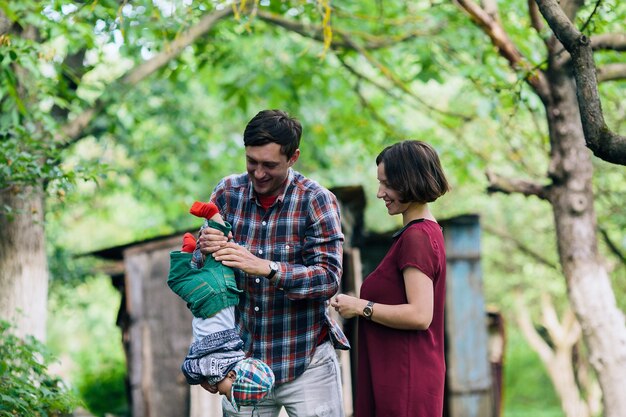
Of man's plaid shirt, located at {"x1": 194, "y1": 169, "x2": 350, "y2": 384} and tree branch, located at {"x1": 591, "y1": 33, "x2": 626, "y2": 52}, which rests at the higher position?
tree branch, located at {"x1": 591, "y1": 33, "x2": 626, "y2": 52}

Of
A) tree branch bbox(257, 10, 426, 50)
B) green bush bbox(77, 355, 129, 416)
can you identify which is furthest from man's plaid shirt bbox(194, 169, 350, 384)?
green bush bbox(77, 355, 129, 416)

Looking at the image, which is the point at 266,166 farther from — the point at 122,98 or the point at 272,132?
the point at 122,98

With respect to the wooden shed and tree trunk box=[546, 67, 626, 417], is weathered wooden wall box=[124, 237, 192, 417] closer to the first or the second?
the wooden shed

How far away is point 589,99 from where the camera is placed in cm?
405

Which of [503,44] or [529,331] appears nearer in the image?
[503,44]

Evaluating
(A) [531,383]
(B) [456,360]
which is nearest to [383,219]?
(B) [456,360]

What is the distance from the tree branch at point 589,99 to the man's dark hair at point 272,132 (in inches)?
55.2

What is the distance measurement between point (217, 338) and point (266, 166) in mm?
712

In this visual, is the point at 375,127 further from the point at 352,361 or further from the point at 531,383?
the point at 531,383

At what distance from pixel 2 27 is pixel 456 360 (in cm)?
576

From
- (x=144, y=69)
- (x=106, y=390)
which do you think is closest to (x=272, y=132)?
(x=144, y=69)

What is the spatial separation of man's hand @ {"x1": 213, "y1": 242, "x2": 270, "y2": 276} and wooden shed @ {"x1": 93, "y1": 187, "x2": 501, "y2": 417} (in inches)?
160

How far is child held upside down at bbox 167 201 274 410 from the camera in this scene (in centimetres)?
338

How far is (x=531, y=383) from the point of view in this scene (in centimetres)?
2705
